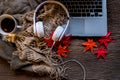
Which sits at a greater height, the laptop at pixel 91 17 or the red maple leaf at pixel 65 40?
the laptop at pixel 91 17

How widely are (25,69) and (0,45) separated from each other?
14cm

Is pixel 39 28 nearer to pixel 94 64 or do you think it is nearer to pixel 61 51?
pixel 61 51

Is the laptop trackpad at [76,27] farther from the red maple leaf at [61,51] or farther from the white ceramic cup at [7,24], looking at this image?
the white ceramic cup at [7,24]

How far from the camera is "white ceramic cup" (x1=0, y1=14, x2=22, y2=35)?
1.27 m

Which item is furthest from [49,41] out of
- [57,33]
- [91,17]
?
[91,17]

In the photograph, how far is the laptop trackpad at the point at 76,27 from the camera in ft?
4.11

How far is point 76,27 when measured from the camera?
1.26m

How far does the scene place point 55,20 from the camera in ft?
4.18

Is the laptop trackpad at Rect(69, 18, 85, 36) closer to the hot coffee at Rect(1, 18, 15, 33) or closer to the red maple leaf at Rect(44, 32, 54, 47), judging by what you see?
the red maple leaf at Rect(44, 32, 54, 47)

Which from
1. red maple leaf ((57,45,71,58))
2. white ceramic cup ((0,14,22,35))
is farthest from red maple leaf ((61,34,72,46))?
white ceramic cup ((0,14,22,35))

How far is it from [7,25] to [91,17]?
1.09ft

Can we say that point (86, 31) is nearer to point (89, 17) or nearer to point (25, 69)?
point (89, 17)

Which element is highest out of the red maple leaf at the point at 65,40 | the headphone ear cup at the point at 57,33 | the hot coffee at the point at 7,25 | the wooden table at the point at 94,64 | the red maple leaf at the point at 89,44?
the hot coffee at the point at 7,25

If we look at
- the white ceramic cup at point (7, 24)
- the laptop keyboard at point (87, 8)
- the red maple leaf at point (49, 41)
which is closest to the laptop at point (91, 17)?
the laptop keyboard at point (87, 8)
